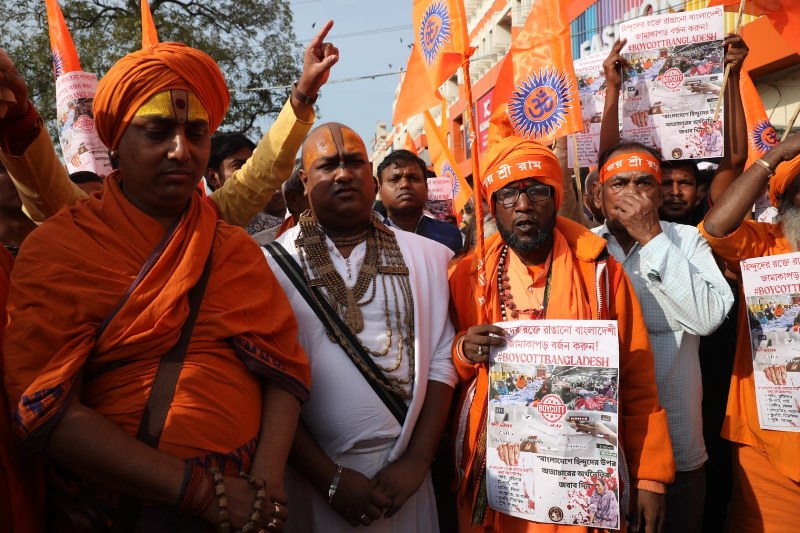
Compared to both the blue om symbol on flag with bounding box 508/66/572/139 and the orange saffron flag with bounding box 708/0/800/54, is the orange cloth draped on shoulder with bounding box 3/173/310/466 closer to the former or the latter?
the blue om symbol on flag with bounding box 508/66/572/139

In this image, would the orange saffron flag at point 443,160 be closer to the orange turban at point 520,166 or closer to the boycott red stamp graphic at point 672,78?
the boycott red stamp graphic at point 672,78

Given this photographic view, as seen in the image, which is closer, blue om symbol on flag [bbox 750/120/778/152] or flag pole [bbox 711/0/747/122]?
flag pole [bbox 711/0/747/122]

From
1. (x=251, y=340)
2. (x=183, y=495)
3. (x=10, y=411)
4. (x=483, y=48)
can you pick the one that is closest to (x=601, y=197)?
(x=251, y=340)

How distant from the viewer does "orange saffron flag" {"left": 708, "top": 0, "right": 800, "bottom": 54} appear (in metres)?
4.02

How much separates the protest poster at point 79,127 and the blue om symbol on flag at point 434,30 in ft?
7.19

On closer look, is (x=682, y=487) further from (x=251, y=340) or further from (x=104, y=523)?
(x=104, y=523)

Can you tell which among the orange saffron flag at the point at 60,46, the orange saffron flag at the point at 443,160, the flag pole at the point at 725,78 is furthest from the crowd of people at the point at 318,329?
the orange saffron flag at the point at 443,160

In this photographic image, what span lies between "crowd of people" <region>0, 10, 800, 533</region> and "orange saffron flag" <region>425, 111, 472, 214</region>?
3.88 metres

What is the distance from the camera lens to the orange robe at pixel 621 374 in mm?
2477

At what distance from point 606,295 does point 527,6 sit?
2144 centimetres

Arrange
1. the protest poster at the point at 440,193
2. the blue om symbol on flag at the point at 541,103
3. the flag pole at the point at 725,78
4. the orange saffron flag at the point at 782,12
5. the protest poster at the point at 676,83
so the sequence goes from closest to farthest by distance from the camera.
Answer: the flag pole at the point at 725,78
the protest poster at the point at 676,83
the orange saffron flag at the point at 782,12
the blue om symbol on flag at the point at 541,103
the protest poster at the point at 440,193

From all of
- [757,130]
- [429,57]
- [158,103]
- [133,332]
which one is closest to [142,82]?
[158,103]

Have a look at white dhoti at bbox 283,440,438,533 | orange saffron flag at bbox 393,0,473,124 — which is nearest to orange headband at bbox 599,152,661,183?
orange saffron flag at bbox 393,0,473,124

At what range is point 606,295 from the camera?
2562mm
